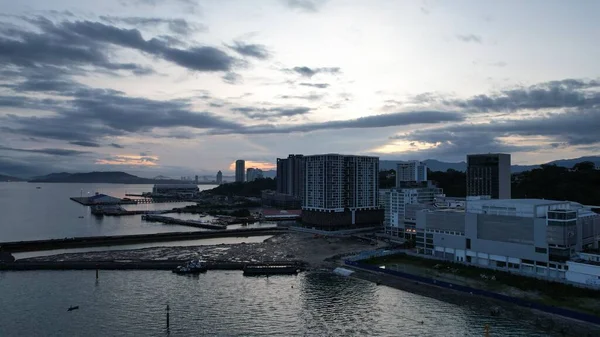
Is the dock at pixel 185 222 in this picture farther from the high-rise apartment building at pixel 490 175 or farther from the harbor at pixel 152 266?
the high-rise apartment building at pixel 490 175

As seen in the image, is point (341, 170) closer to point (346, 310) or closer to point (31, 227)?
point (346, 310)

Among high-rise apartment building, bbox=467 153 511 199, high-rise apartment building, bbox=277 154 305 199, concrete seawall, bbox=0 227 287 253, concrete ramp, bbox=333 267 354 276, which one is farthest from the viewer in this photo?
high-rise apartment building, bbox=277 154 305 199

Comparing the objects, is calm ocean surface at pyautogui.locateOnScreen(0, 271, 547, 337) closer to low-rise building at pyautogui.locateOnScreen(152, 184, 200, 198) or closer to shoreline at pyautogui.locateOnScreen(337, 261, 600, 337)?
shoreline at pyautogui.locateOnScreen(337, 261, 600, 337)

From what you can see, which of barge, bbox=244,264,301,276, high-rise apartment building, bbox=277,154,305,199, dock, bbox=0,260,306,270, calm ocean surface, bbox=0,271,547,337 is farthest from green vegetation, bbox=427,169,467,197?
calm ocean surface, bbox=0,271,547,337

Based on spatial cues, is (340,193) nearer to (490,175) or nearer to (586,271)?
(490,175)

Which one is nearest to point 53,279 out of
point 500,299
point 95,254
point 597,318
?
point 95,254
